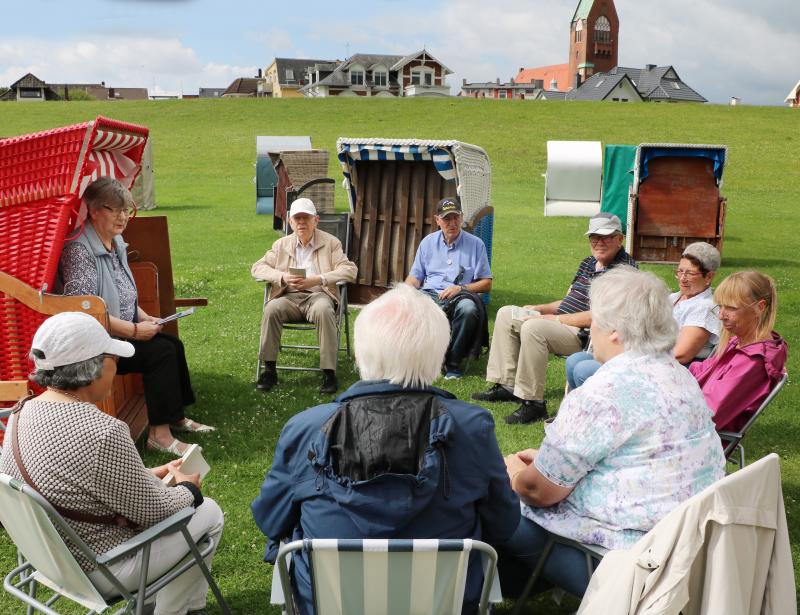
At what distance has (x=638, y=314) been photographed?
9.34 ft

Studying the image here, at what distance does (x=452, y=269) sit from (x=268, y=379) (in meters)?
2.01

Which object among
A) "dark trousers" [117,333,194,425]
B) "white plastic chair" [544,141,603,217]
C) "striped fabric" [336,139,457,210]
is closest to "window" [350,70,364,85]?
"white plastic chair" [544,141,603,217]

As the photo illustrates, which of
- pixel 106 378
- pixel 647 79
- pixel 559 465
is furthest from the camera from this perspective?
pixel 647 79

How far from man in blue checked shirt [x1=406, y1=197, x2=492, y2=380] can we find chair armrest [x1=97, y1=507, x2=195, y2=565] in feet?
13.7

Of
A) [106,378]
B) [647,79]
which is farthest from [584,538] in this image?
[647,79]

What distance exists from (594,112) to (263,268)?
140 ft

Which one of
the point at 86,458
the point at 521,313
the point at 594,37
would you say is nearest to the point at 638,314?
the point at 86,458

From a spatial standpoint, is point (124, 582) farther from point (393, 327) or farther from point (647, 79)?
point (647, 79)

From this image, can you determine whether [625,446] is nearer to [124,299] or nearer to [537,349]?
[537,349]

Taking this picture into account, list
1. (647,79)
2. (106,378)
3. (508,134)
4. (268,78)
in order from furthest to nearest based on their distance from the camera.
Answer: (268,78) < (647,79) < (508,134) < (106,378)

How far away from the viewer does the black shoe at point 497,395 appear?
6.21 m

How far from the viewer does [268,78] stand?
12031 cm

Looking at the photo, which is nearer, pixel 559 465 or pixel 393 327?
pixel 393 327

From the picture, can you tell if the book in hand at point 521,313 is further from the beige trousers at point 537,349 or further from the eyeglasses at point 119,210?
the eyeglasses at point 119,210
